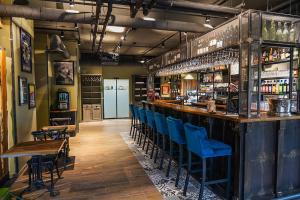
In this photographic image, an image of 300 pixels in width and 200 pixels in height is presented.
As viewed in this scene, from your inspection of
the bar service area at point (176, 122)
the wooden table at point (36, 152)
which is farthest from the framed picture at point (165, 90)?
the wooden table at point (36, 152)

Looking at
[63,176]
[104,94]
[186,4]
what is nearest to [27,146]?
[63,176]

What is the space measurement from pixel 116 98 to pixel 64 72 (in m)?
4.28

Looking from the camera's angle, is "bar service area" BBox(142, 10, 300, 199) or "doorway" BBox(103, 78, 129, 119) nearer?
"bar service area" BBox(142, 10, 300, 199)


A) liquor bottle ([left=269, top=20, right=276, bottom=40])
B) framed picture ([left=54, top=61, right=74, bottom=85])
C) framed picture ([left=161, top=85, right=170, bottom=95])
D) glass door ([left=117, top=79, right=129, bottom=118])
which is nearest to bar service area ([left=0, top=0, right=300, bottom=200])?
liquor bottle ([left=269, top=20, right=276, bottom=40])

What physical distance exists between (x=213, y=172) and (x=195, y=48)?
8.72ft

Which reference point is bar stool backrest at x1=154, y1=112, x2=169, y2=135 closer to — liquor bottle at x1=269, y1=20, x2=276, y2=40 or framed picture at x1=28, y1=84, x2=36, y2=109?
liquor bottle at x1=269, y1=20, x2=276, y2=40

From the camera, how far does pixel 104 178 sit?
3.75 m

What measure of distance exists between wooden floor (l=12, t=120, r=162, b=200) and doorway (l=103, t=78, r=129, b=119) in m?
5.74

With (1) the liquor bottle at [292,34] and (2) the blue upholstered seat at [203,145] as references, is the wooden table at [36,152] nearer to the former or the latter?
(2) the blue upholstered seat at [203,145]

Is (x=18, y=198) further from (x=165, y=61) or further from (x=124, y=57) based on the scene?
(x=124, y=57)

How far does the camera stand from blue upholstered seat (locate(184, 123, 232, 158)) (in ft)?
8.93

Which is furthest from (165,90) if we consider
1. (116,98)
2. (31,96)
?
(31,96)

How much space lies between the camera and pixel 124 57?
443 inches

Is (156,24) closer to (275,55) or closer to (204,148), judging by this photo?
(204,148)
